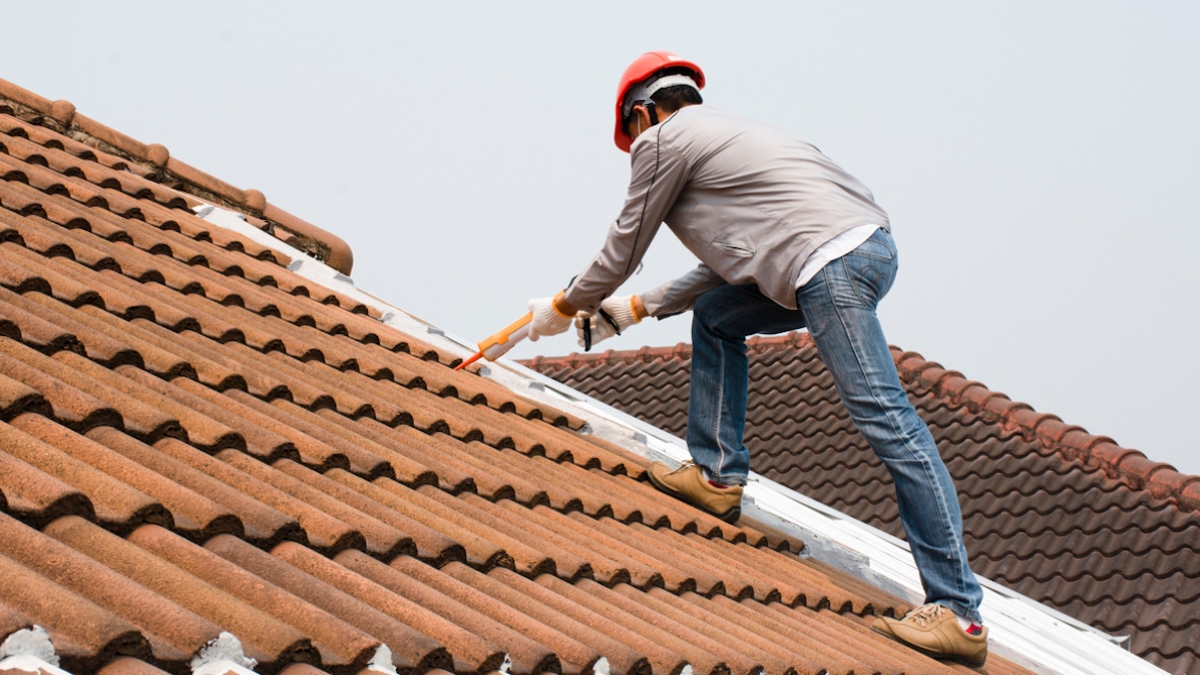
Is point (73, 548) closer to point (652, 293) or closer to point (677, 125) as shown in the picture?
point (677, 125)

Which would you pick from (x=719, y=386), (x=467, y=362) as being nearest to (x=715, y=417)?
(x=719, y=386)

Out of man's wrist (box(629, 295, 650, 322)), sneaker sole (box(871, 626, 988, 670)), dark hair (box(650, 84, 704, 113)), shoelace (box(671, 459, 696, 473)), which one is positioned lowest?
sneaker sole (box(871, 626, 988, 670))

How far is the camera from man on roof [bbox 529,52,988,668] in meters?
3.27

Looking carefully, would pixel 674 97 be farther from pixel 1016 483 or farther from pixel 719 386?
pixel 1016 483

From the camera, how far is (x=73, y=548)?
1659 mm

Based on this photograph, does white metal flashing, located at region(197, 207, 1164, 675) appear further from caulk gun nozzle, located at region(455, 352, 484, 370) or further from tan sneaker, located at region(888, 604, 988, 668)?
tan sneaker, located at region(888, 604, 988, 668)

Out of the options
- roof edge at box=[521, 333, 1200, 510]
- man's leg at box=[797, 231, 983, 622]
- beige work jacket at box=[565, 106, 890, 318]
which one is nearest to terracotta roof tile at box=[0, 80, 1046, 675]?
man's leg at box=[797, 231, 983, 622]

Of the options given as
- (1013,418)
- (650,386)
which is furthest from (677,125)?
(650,386)

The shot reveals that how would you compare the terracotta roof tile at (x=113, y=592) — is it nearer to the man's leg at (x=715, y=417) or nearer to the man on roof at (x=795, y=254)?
the man on roof at (x=795, y=254)

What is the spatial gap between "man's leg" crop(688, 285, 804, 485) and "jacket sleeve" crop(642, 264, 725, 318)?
0.15m

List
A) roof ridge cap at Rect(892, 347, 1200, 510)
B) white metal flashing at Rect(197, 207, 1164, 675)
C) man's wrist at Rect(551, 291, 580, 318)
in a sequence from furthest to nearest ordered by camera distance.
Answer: roof ridge cap at Rect(892, 347, 1200, 510) → white metal flashing at Rect(197, 207, 1164, 675) → man's wrist at Rect(551, 291, 580, 318)

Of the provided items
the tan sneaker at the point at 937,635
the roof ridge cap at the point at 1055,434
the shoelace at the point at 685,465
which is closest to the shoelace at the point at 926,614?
the tan sneaker at the point at 937,635

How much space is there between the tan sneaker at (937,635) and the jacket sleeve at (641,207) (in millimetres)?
1302

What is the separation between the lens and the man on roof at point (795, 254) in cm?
327
